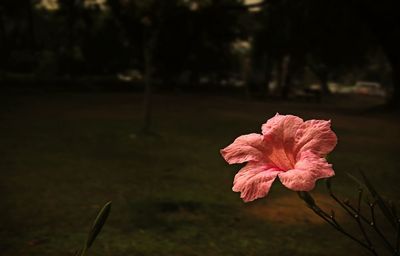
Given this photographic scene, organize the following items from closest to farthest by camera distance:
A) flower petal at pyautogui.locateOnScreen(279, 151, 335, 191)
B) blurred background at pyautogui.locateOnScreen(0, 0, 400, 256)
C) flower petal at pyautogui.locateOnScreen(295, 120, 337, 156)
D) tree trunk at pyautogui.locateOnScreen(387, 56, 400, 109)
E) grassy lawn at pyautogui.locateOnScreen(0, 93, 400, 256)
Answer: flower petal at pyautogui.locateOnScreen(279, 151, 335, 191) → flower petal at pyautogui.locateOnScreen(295, 120, 337, 156) → grassy lawn at pyautogui.locateOnScreen(0, 93, 400, 256) → blurred background at pyautogui.locateOnScreen(0, 0, 400, 256) → tree trunk at pyautogui.locateOnScreen(387, 56, 400, 109)

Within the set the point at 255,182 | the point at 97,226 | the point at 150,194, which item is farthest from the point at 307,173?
the point at 150,194

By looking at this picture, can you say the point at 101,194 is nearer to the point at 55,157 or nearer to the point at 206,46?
the point at 55,157

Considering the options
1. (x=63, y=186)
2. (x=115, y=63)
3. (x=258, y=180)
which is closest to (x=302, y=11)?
(x=115, y=63)

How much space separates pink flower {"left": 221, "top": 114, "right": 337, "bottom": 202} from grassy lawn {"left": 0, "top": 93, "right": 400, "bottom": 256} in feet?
12.0

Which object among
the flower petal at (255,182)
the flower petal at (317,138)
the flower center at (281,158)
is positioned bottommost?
the flower petal at (255,182)

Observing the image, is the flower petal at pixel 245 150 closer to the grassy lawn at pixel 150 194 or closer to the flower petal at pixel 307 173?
the flower petal at pixel 307 173

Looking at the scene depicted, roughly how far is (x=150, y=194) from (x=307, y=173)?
19.9 feet

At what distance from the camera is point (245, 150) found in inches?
45.3

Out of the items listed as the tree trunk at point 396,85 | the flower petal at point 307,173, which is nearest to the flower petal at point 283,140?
the flower petal at point 307,173

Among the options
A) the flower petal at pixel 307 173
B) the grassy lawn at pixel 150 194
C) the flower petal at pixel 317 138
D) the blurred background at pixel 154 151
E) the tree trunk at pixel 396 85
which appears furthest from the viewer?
the tree trunk at pixel 396 85

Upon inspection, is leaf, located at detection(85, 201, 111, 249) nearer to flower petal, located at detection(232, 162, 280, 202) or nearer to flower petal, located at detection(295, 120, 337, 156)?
flower petal, located at detection(232, 162, 280, 202)

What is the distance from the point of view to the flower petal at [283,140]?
113cm

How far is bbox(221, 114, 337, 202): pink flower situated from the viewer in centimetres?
97

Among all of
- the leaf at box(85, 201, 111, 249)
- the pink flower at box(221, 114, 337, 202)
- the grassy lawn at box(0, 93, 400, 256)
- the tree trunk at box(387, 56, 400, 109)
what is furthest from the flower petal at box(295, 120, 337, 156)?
the tree trunk at box(387, 56, 400, 109)
